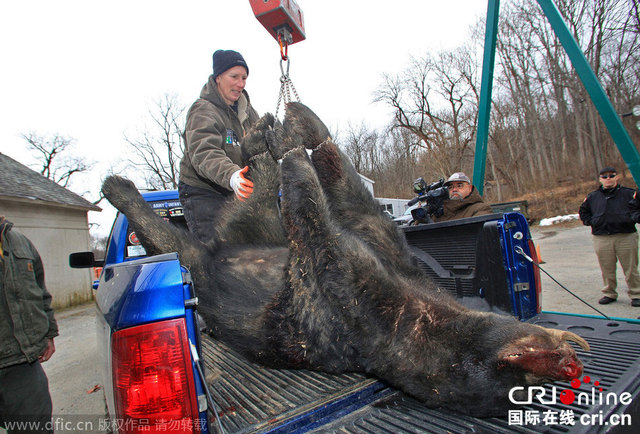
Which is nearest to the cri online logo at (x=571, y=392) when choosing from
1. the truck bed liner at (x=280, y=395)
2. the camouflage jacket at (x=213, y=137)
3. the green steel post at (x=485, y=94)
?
the truck bed liner at (x=280, y=395)

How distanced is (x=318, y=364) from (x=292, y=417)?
1.72 feet

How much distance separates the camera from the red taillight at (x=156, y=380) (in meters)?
1.04

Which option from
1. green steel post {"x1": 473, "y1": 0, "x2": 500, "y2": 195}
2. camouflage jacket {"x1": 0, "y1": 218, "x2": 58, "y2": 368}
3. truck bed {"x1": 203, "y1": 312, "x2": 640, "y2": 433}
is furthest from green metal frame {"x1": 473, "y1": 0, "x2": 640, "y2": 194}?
camouflage jacket {"x1": 0, "y1": 218, "x2": 58, "y2": 368}

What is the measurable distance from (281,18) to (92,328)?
9430 millimetres

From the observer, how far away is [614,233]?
19.7 feet

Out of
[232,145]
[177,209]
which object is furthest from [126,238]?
[232,145]

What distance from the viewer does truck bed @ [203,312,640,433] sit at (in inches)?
50.4

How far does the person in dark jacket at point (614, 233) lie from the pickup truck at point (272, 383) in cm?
473

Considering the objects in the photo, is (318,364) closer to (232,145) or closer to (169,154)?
(232,145)

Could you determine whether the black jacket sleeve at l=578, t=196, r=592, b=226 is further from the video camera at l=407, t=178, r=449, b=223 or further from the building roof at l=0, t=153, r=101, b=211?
the building roof at l=0, t=153, r=101, b=211

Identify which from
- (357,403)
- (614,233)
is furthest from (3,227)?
(614,233)

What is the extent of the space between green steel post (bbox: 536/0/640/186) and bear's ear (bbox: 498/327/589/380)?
9.76ft

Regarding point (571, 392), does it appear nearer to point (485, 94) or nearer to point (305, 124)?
point (305, 124)

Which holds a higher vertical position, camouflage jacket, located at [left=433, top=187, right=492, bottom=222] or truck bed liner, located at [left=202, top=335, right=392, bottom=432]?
camouflage jacket, located at [left=433, top=187, right=492, bottom=222]
